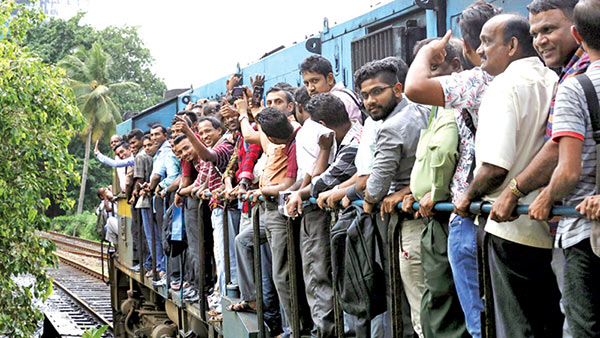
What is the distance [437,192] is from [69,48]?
136 ft

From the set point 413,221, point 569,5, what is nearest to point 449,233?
point 413,221

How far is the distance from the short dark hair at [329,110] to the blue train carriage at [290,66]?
1664 mm

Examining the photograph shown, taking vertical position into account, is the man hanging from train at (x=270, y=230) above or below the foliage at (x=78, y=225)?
above

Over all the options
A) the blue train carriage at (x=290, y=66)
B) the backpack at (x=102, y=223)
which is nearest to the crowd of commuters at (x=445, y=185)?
the blue train carriage at (x=290, y=66)

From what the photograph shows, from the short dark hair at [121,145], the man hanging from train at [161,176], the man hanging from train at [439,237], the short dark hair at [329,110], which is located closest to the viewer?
the man hanging from train at [439,237]

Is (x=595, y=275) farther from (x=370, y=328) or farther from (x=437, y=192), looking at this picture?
(x=370, y=328)

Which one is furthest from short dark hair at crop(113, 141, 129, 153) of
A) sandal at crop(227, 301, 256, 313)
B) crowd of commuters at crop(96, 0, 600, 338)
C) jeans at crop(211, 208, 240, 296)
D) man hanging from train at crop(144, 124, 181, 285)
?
sandal at crop(227, 301, 256, 313)

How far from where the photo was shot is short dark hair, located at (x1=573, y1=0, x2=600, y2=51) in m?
2.59

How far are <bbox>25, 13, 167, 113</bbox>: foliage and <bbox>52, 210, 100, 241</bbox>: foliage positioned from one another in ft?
19.7

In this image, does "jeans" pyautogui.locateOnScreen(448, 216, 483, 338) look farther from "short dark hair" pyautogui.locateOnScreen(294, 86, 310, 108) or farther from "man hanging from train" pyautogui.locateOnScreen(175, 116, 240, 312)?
"man hanging from train" pyautogui.locateOnScreen(175, 116, 240, 312)

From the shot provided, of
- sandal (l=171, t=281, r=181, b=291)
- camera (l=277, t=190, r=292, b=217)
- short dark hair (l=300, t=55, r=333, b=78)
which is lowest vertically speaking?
sandal (l=171, t=281, r=181, b=291)

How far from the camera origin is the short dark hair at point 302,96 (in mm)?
5629

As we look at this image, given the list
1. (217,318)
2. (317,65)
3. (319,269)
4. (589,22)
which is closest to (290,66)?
(217,318)

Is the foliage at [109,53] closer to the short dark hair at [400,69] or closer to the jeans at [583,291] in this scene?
the short dark hair at [400,69]
